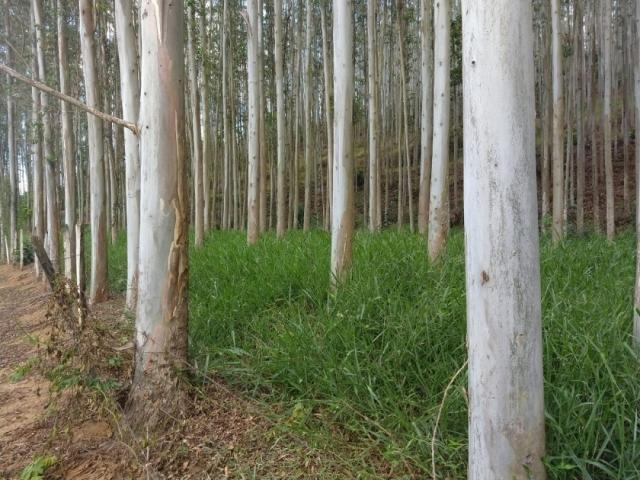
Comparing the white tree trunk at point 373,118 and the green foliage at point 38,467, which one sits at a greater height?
the white tree trunk at point 373,118

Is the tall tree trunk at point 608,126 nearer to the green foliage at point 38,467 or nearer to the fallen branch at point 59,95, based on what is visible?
the fallen branch at point 59,95

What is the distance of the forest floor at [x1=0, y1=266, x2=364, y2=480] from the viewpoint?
2188 millimetres

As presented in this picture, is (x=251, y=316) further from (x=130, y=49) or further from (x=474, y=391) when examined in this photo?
(x=130, y=49)

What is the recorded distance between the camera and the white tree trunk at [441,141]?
4.66 m

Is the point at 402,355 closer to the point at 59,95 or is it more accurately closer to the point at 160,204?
the point at 160,204

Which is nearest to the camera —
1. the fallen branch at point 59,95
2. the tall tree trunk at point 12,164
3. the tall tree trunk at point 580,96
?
the fallen branch at point 59,95

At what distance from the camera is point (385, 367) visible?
8.54ft

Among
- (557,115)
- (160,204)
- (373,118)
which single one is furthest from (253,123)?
(160,204)

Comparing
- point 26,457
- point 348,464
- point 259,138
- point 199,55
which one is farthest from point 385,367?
point 199,55

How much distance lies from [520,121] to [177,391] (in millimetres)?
2160

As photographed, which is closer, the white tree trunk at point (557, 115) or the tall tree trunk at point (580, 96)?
the white tree trunk at point (557, 115)

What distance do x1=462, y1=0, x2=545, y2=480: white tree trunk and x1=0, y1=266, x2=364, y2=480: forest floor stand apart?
85 cm

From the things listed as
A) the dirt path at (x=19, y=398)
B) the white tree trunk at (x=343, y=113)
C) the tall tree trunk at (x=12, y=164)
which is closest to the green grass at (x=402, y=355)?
the white tree trunk at (x=343, y=113)

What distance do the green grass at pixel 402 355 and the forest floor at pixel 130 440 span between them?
145 millimetres
